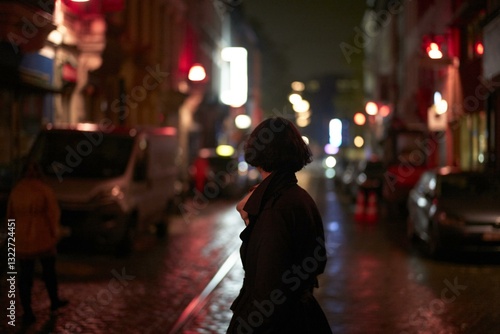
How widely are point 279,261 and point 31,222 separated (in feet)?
19.9

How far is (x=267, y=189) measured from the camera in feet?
13.4

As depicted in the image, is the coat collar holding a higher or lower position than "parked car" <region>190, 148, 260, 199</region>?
higher

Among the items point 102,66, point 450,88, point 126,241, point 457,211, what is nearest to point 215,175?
point 102,66

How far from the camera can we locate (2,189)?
14.7 m

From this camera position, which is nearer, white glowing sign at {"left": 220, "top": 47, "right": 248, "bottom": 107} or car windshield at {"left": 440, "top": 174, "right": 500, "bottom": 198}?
car windshield at {"left": 440, "top": 174, "right": 500, "bottom": 198}

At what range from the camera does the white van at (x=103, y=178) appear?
1471 centimetres

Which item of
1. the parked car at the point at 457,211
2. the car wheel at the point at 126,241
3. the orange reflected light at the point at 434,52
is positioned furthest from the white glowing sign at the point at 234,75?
the car wheel at the point at 126,241

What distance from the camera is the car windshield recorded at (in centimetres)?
1537

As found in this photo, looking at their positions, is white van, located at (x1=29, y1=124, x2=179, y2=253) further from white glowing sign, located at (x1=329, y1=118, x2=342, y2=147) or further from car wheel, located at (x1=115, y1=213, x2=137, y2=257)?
white glowing sign, located at (x1=329, y1=118, x2=342, y2=147)

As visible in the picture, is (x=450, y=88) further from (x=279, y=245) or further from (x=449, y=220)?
(x=279, y=245)

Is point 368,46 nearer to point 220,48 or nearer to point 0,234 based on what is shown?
point 220,48

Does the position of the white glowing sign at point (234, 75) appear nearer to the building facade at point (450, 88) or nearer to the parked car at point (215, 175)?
the building facade at point (450, 88)

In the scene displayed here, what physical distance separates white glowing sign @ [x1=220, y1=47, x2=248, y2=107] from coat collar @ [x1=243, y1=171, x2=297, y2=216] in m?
57.8

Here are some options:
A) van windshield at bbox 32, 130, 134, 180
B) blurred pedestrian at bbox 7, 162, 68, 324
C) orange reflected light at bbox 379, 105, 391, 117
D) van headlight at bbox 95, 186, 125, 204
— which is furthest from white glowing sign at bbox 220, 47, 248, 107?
blurred pedestrian at bbox 7, 162, 68, 324
